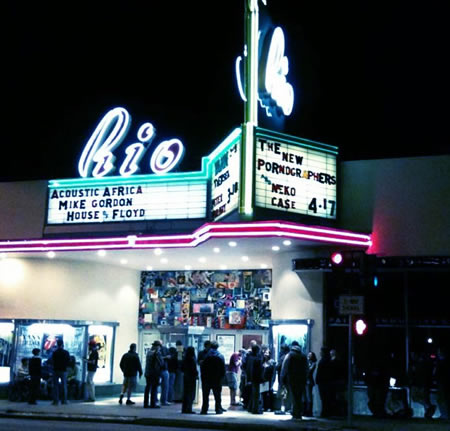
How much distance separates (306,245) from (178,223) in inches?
149

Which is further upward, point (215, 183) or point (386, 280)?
point (215, 183)

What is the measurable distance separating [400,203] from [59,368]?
400 inches

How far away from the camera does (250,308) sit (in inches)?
1005

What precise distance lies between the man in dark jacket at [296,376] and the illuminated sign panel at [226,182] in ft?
12.8

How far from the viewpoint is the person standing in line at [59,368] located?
2067cm

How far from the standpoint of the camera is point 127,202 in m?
22.3

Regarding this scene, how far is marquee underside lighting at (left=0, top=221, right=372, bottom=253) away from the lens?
59.5ft

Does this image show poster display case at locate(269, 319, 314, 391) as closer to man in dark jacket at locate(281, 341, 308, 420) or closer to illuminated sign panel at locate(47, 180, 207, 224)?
man in dark jacket at locate(281, 341, 308, 420)

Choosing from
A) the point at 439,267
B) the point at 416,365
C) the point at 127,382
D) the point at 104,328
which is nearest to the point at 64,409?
the point at 127,382

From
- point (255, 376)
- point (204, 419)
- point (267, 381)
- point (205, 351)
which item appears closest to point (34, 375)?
point (205, 351)

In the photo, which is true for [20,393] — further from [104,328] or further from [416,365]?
[416,365]

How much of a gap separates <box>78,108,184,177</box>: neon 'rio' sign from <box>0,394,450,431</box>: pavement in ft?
22.7

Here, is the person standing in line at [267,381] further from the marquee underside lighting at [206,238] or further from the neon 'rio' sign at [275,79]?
the neon 'rio' sign at [275,79]

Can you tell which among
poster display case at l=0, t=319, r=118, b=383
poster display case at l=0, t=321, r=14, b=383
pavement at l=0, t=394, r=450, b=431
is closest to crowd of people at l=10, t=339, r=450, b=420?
pavement at l=0, t=394, r=450, b=431
